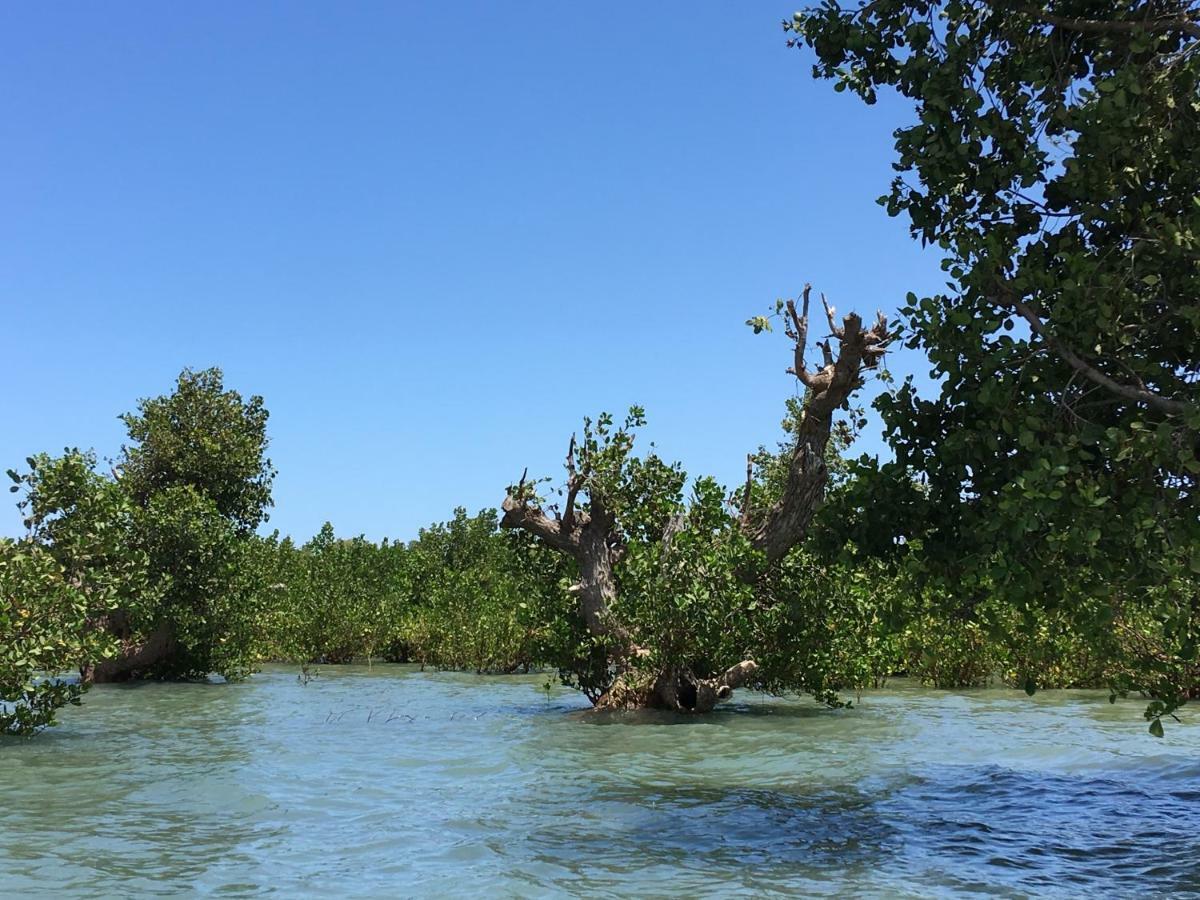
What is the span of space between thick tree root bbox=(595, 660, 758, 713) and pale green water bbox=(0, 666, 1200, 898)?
0.48 m

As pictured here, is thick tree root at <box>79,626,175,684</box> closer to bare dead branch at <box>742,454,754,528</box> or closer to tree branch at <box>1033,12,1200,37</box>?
bare dead branch at <box>742,454,754,528</box>

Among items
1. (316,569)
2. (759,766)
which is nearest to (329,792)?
(759,766)

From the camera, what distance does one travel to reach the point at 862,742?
17219 millimetres

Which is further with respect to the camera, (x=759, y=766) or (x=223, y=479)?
(x=223, y=479)

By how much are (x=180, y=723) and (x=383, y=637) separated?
1879 centimetres

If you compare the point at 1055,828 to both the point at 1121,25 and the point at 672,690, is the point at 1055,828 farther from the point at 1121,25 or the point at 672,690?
the point at 672,690

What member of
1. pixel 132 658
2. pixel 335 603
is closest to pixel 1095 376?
pixel 132 658

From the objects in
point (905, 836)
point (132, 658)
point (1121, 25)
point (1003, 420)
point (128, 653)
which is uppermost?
point (1121, 25)

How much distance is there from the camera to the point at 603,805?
1195 cm

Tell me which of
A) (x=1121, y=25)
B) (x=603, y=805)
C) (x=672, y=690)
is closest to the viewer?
(x=1121, y=25)

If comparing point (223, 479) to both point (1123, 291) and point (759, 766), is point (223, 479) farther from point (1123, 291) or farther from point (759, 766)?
point (1123, 291)

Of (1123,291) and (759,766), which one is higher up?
(1123,291)

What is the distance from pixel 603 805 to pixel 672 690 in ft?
26.7

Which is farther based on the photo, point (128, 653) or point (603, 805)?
point (128, 653)
